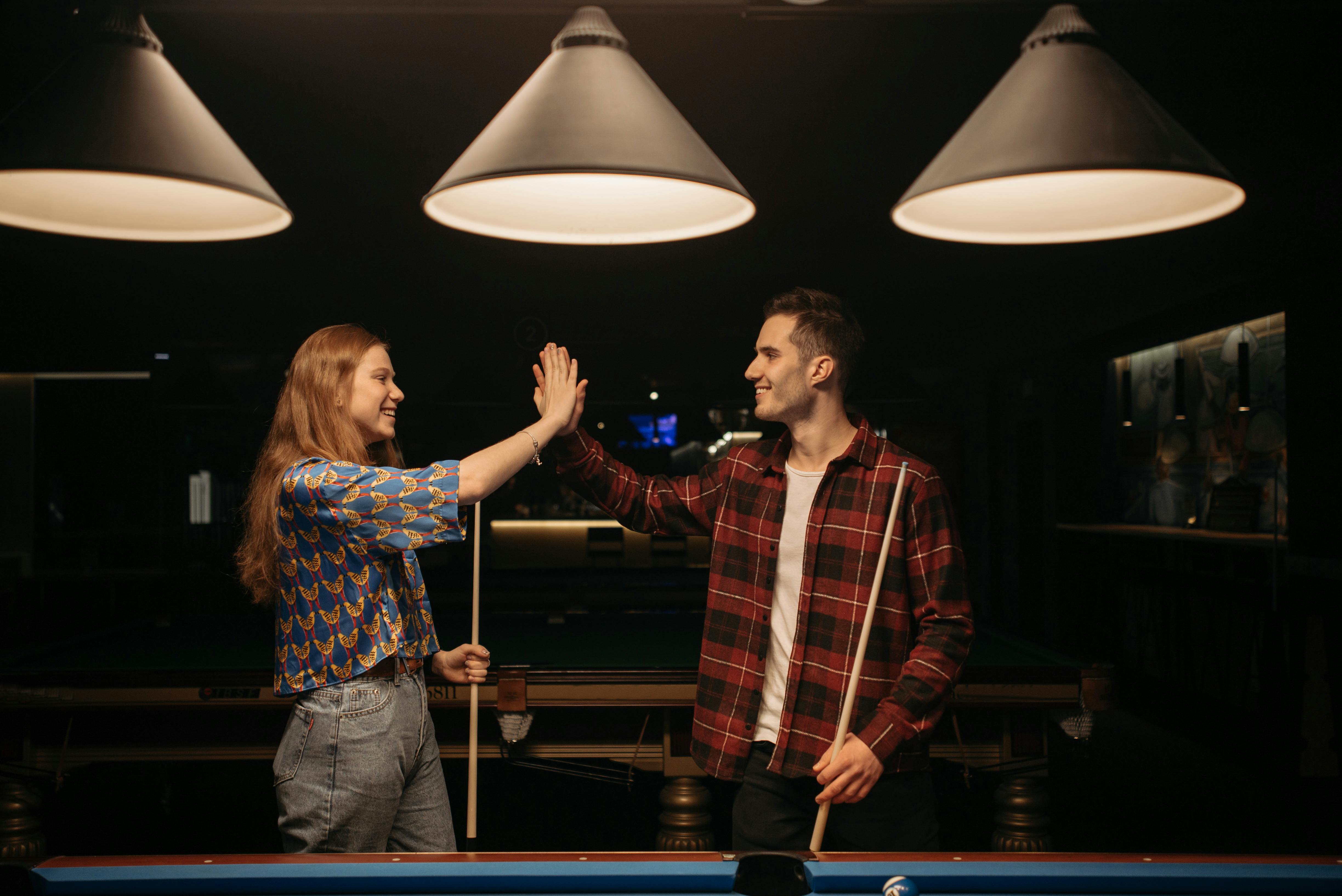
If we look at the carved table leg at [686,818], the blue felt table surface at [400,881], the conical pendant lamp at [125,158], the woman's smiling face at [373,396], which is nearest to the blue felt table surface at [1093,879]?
the blue felt table surface at [400,881]

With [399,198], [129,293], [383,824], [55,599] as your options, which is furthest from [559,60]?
[55,599]

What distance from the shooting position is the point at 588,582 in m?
5.80

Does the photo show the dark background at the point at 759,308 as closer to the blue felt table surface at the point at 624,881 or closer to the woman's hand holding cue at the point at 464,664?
the woman's hand holding cue at the point at 464,664

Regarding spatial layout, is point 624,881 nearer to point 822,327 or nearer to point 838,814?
point 838,814

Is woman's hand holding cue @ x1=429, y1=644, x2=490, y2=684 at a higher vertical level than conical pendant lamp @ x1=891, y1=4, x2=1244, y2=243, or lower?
lower

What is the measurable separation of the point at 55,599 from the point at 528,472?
4.06 meters

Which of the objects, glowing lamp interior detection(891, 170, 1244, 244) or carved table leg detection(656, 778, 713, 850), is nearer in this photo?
glowing lamp interior detection(891, 170, 1244, 244)

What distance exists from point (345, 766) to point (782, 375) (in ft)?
3.78

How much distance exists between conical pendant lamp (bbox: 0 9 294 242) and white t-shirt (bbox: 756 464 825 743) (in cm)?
115

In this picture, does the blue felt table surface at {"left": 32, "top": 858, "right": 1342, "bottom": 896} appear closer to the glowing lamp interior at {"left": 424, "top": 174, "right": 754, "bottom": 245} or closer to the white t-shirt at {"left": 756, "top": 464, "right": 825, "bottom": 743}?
the white t-shirt at {"left": 756, "top": 464, "right": 825, "bottom": 743}

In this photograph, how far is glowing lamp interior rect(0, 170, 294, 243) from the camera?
1586 mm

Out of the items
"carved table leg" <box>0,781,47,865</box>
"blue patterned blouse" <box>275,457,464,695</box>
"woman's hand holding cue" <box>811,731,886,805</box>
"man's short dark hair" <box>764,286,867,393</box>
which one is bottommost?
"carved table leg" <box>0,781,47,865</box>

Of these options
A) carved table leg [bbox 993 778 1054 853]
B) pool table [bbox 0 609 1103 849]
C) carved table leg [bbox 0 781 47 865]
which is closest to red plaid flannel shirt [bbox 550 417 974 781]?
pool table [bbox 0 609 1103 849]

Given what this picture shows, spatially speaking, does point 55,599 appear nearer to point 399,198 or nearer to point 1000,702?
point 399,198
